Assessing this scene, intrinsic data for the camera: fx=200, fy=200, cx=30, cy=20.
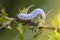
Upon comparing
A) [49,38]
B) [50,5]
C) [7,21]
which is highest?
[50,5]

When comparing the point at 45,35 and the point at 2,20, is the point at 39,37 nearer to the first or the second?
the point at 45,35

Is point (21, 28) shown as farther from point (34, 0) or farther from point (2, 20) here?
point (34, 0)

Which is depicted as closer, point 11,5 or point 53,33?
point 53,33

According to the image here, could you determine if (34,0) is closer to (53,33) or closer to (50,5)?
(50,5)

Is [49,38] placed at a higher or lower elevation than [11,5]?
lower

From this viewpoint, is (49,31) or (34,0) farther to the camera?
(34,0)

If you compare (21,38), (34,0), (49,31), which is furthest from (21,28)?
(34,0)

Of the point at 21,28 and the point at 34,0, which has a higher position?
the point at 34,0

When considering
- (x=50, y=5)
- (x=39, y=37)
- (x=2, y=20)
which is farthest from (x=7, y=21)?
(x=50, y=5)
